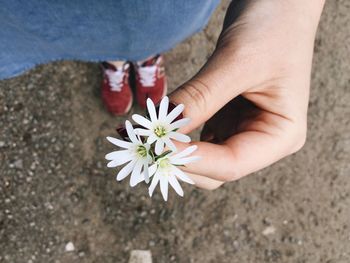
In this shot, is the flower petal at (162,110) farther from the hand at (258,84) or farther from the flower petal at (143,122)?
the hand at (258,84)

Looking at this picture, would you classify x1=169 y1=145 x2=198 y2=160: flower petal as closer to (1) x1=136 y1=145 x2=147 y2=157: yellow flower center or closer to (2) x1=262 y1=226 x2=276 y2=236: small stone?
(1) x1=136 y1=145 x2=147 y2=157: yellow flower center

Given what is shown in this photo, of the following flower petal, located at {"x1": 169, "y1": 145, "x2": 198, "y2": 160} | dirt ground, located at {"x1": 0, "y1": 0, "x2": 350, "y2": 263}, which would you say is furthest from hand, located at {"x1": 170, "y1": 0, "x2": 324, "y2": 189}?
dirt ground, located at {"x1": 0, "y1": 0, "x2": 350, "y2": 263}

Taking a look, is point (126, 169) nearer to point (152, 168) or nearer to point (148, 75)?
point (152, 168)

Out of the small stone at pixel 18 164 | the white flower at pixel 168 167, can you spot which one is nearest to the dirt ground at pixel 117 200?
the small stone at pixel 18 164

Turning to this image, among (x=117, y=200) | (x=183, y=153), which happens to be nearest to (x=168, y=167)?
(x=183, y=153)

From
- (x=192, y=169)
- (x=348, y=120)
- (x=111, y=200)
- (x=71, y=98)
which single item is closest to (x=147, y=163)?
(x=192, y=169)

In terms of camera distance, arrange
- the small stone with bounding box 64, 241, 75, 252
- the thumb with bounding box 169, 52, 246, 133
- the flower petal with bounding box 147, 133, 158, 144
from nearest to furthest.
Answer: the flower petal with bounding box 147, 133, 158, 144
the thumb with bounding box 169, 52, 246, 133
the small stone with bounding box 64, 241, 75, 252

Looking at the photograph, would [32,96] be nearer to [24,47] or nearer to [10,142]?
[10,142]
